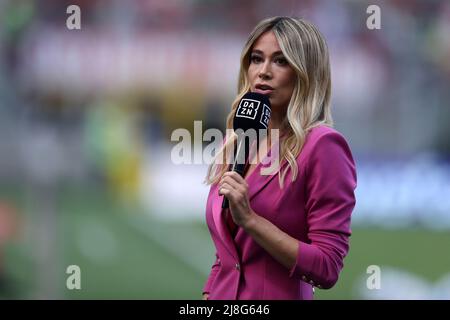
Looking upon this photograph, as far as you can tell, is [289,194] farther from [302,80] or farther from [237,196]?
[302,80]

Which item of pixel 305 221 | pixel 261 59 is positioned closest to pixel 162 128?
pixel 261 59

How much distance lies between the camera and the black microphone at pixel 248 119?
1.81 m

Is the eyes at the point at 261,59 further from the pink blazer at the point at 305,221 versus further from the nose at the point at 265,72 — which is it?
the pink blazer at the point at 305,221

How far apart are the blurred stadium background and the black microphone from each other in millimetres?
3606

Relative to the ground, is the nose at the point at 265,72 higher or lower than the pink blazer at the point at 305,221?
higher

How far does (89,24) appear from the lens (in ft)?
19.1

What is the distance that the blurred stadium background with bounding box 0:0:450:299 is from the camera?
18.5 ft

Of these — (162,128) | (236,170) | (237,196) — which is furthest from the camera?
(162,128)

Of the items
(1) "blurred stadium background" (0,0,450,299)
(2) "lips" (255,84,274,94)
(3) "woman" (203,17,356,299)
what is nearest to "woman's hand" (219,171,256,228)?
(3) "woman" (203,17,356,299)

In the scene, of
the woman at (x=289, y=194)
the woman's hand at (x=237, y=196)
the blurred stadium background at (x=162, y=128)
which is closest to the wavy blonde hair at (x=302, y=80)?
the woman at (x=289, y=194)

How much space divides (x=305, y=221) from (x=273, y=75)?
32 centimetres

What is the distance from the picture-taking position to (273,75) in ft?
6.07
